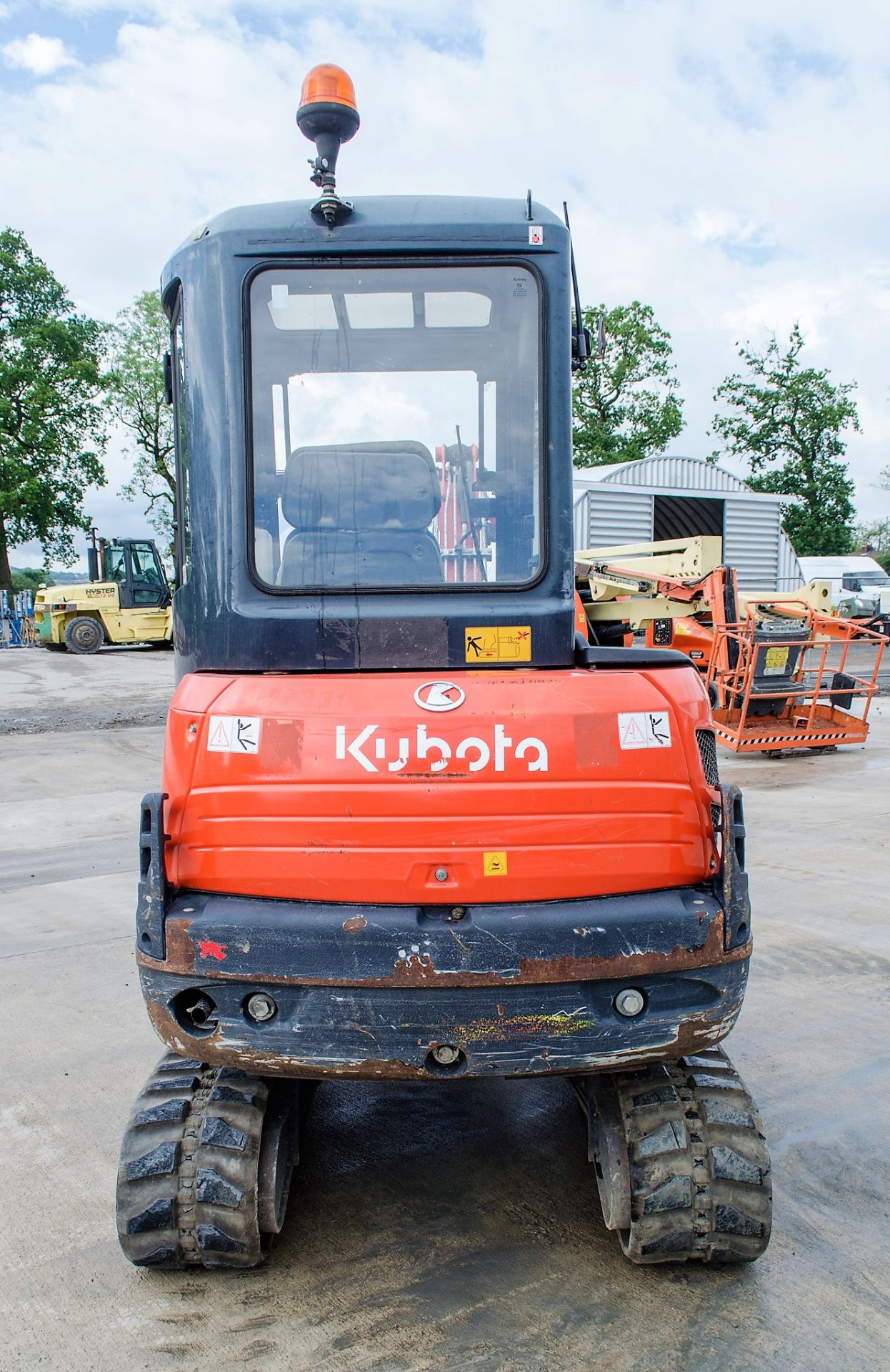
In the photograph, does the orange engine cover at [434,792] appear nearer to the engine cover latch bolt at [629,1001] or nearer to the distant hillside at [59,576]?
the engine cover latch bolt at [629,1001]

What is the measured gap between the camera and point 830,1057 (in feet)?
13.3

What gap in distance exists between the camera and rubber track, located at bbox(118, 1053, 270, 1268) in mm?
2682

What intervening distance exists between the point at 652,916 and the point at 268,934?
91cm

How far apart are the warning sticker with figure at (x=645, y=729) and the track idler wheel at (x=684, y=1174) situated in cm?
89

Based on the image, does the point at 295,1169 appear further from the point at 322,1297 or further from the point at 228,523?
the point at 228,523

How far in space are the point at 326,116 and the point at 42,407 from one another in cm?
3494

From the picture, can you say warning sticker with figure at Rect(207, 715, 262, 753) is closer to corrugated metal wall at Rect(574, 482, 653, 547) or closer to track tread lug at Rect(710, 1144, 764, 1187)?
track tread lug at Rect(710, 1144, 764, 1187)

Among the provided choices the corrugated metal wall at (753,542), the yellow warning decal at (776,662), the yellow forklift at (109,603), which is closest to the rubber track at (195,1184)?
the yellow warning decal at (776,662)

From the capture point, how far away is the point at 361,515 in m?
2.81

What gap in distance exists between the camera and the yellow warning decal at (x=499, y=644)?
276 cm

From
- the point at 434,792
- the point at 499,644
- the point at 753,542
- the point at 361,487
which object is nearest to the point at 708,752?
the point at 499,644

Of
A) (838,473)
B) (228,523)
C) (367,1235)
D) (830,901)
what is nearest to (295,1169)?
(367,1235)

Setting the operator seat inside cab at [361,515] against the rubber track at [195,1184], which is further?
the operator seat inside cab at [361,515]

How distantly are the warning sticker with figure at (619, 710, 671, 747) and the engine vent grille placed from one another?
0.11 metres
